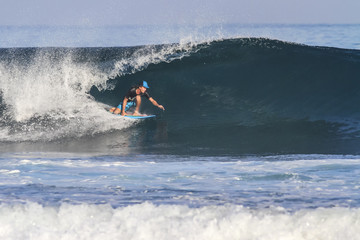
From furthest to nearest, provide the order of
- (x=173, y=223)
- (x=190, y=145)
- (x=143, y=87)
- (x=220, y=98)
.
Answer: (x=220, y=98)
(x=143, y=87)
(x=190, y=145)
(x=173, y=223)

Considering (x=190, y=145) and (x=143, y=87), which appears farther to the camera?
(x=143, y=87)

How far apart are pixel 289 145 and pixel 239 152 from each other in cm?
109

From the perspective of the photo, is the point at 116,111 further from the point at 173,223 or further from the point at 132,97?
the point at 173,223

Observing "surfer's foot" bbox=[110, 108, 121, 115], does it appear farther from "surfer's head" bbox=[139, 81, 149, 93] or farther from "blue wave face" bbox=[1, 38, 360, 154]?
"surfer's head" bbox=[139, 81, 149, 93]

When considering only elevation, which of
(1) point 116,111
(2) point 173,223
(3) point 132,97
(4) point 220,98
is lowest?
(2) point 173,223

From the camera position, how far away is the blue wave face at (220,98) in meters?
9.50

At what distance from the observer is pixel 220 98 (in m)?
12.5

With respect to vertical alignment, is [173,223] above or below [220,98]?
below

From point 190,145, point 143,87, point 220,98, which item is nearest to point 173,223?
point 190,145

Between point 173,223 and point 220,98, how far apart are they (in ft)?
27.5

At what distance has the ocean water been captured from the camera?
432 cm

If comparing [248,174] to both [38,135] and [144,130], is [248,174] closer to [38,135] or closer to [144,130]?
[144,130]

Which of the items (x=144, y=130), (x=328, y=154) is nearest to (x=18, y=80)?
(x=144, y=130)

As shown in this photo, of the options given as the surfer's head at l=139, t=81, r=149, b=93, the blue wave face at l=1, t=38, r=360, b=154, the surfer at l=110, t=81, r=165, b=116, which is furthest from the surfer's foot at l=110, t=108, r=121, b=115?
the surfer's head at l=139, t=81, r=149, b=93
